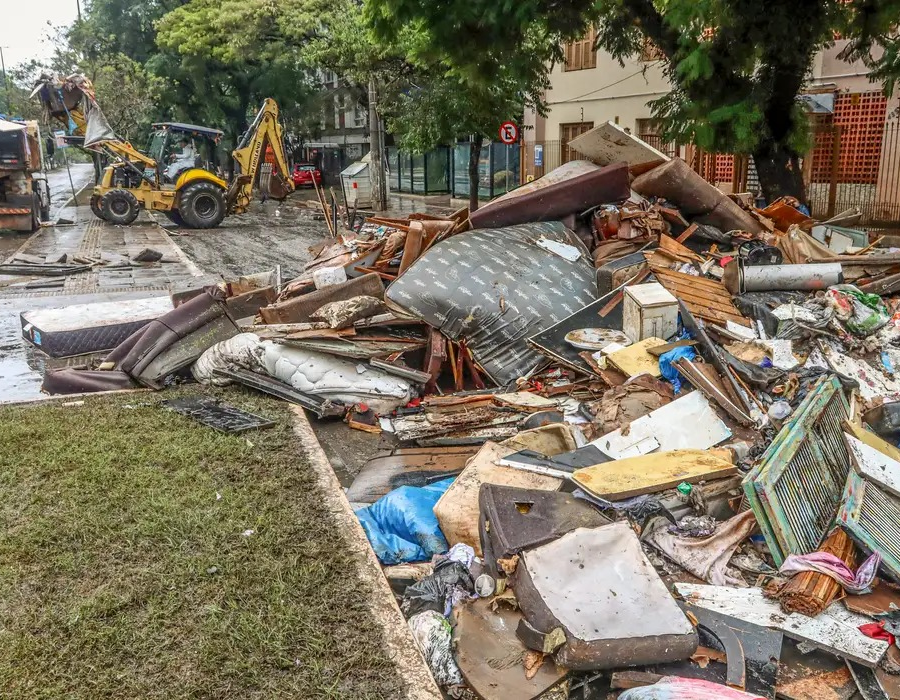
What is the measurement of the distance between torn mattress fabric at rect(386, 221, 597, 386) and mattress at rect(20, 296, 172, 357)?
322 cm

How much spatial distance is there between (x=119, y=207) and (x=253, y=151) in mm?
3824

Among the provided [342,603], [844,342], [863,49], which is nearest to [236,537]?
[342,603]

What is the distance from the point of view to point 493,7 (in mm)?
8477

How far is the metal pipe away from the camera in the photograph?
24.0 ft

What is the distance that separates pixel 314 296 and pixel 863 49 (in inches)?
288

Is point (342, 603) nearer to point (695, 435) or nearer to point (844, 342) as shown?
point (695, 435)

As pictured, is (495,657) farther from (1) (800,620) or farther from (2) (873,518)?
(2) (873,518)

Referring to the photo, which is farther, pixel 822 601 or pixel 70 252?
pixel 70 252

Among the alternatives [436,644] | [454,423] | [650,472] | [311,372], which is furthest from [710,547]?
[311,372]

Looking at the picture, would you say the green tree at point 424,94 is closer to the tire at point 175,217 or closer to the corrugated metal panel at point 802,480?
the tire at point 175,217

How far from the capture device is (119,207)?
20.3m

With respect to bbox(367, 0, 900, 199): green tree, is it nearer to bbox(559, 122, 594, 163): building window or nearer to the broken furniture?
the broken furniture

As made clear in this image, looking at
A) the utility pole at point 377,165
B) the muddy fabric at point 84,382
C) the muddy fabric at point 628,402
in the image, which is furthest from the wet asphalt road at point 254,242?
the muddy fabric at point 628,402

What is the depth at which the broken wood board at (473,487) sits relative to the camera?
4.36 m
